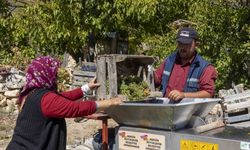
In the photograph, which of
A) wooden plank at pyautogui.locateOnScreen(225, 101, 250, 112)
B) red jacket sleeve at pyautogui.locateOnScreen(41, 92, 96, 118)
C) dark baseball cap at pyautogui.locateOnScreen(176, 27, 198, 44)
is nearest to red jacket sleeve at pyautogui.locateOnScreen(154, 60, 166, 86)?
dark baseball cap at pyautogui.locateOnScreen(176, 27, 198, 44)

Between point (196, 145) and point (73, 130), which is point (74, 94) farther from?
point (73, 130)

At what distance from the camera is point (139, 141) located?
338cm

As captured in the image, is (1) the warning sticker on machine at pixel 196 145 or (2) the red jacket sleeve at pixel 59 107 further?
(2) the red jacket sleeve at pixel 59 107

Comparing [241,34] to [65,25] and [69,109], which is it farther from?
[69,109]

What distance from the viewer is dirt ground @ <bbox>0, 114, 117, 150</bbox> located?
7.41 meters

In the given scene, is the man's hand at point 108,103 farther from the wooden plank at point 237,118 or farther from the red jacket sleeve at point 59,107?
the wooden plank at point 237,118

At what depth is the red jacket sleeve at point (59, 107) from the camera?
3.22 metres

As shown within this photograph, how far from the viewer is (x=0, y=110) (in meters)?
9.65

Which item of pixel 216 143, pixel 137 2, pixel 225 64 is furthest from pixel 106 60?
pixel 137 2

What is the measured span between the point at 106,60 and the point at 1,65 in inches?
231

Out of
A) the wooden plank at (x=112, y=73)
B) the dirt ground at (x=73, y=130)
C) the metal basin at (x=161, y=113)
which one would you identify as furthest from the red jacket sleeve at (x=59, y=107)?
the dirt ground at (x=73, y=130)

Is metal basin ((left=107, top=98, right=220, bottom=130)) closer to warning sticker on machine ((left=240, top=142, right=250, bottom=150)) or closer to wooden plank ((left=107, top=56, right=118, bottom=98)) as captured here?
warning sticker on machine ((left=240, top=142, right=250, bottom=150))

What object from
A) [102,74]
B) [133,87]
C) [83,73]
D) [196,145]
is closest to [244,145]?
[196,145]

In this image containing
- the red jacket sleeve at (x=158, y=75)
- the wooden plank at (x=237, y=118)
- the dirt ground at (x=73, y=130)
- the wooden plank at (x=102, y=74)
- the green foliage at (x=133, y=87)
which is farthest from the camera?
the dirt ground at (x=73, y=130)
